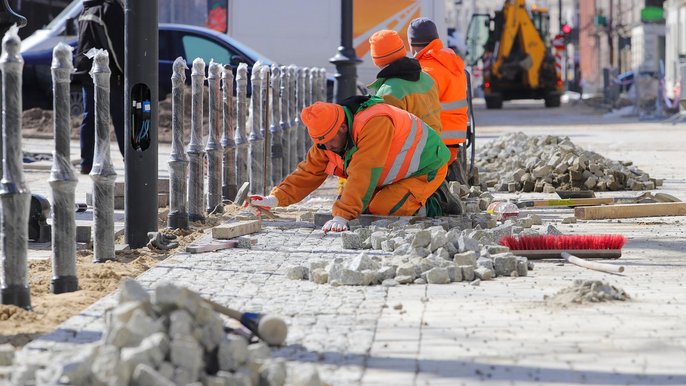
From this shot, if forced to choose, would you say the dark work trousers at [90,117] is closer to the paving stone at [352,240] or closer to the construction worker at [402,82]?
the construction worker at [402,82]

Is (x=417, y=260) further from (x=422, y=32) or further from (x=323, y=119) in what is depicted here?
(x=422, y=32)

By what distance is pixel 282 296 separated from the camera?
23.1 feet

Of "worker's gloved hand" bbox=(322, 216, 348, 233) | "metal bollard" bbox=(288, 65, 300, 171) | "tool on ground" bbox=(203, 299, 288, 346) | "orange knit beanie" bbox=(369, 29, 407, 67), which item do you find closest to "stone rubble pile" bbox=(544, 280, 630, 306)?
"tool on ground" bbox=(203, 299, 288, 346)

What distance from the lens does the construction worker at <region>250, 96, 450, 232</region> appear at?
9750 mm

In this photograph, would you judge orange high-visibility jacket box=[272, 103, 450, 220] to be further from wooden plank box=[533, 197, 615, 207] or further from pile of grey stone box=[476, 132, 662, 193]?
pile of grey stone box=[476, 132, 662, 193]

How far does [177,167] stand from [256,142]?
3.15 m

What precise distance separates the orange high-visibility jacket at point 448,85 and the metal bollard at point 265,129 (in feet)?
6.94

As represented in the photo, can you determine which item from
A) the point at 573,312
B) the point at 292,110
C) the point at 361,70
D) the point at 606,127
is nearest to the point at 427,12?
the point at 361,70

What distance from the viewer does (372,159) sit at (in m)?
9.78

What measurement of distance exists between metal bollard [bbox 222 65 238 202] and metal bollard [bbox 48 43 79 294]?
4.60 metres

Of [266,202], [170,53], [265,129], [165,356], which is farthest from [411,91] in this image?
[170,53]

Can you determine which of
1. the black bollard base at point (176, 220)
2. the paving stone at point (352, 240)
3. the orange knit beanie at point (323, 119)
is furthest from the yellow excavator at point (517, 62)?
the paving stone at point (352, 240)

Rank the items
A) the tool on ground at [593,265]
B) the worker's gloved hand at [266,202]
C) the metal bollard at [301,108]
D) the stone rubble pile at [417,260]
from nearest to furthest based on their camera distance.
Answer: the stone rubble pile at [417,260] < the tool on ground at [593,265] < the worker's gloved hand at [266,202] < the metal bollard at [301,108]

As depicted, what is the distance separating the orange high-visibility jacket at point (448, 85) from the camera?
476 inches
